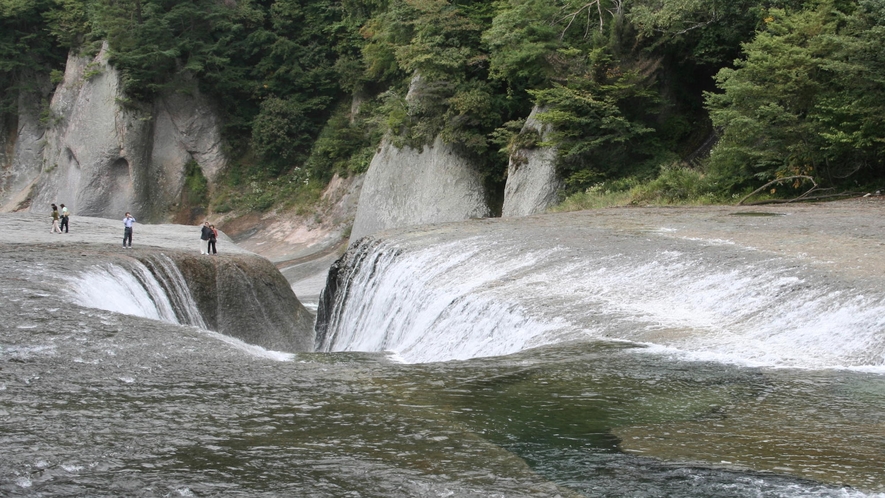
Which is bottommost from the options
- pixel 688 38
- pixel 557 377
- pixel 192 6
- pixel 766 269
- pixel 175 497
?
pixel 175 497

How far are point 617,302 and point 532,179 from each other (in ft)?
59.2

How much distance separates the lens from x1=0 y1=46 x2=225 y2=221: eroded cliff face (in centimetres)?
4522

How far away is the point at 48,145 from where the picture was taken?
1943 inches

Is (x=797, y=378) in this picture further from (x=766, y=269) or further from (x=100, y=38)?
(x=100, y=38)

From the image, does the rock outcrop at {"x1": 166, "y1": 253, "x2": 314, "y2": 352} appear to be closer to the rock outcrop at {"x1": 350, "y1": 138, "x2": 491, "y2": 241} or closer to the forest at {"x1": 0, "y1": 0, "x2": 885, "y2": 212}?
the forest at {"x1": 0, "y1": 0, "x2": 885, "y2": 212}

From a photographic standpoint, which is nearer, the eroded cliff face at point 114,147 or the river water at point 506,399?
the river water at point 506,399

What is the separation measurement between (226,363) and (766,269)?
6.68 meters

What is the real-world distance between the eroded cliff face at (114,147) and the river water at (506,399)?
35.1 m

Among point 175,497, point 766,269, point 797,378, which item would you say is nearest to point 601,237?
point 766,269

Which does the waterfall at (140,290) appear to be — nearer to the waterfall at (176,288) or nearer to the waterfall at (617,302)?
the waterfall at (176,288)

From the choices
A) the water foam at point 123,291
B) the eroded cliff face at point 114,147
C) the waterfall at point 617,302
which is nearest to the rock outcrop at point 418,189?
the eroded cliff face at point 114,147

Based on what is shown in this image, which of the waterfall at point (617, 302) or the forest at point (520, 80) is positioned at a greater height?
the forest at point (520, 80)

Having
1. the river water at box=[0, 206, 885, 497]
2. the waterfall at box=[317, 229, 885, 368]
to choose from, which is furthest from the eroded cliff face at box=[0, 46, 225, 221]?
the river water at box=[0, 206, 885, 497]

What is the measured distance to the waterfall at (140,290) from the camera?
13953mm
